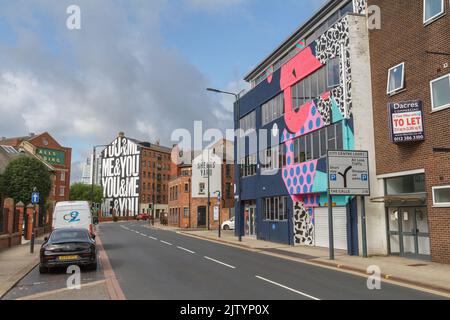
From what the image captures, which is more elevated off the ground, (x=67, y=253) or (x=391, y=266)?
(x=67, y=253)

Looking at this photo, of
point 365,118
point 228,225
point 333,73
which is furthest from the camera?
point 228,225

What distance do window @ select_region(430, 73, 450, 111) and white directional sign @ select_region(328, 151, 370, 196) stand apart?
376cm

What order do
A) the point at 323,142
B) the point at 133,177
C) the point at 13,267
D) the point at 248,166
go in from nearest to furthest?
the point at 13,267
the point at 323,142
the point at 248,166
the point at 133,177

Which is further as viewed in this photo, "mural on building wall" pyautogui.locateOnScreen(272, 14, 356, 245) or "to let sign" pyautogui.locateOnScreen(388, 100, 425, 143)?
"mural on building wall" pyautogui.locateOnScreen(272, 14, 356, 245)

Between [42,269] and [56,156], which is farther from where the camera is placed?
[56,156]

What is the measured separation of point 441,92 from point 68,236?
14435 mm

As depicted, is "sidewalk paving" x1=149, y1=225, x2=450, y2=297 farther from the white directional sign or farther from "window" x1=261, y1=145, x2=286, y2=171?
"window" x1=261, y1=145, x2=286, y2=171

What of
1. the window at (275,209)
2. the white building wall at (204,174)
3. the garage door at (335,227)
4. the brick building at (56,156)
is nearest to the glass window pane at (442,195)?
the garage door at (335,227)

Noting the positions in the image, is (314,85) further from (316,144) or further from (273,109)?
(273,109)

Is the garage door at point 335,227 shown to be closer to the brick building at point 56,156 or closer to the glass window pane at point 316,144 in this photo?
the glass window pane at point 316,144

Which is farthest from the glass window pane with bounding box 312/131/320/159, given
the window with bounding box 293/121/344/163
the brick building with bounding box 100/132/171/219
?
the brick building with bounding box 100/132/171/219

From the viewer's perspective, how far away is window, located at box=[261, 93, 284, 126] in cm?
2831

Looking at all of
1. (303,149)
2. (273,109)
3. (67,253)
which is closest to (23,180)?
(273,109)

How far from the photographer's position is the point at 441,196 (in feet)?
53.0
